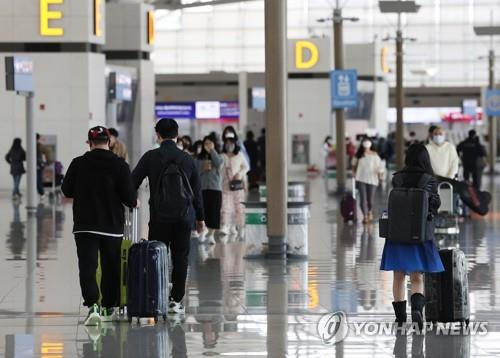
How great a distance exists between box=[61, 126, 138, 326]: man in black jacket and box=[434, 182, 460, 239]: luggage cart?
34.8 feet

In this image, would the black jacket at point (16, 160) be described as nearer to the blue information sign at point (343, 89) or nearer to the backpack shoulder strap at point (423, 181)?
the blue information sign at point (343, 89)

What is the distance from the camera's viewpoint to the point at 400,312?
11484mm

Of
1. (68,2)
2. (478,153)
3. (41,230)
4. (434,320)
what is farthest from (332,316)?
(68,2)

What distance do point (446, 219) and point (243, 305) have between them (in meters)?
9.30

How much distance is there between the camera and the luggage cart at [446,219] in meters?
21.3

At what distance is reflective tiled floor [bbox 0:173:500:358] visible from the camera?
34.0 ft

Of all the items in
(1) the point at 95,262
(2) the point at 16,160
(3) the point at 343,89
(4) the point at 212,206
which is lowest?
(1) the point at 95,262

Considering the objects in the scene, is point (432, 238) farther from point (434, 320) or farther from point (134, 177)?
point (134, 177)

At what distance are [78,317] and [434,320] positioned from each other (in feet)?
11.3

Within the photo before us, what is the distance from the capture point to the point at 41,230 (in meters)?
24.1

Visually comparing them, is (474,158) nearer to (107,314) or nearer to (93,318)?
(107,314)

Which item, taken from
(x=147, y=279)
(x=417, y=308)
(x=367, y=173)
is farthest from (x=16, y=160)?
(x=417, y=308)

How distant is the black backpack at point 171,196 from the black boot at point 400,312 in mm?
2155

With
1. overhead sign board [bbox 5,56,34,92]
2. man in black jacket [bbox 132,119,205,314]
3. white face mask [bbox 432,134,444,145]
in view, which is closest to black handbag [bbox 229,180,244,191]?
white face mask [bbox 432,134,444,145]
